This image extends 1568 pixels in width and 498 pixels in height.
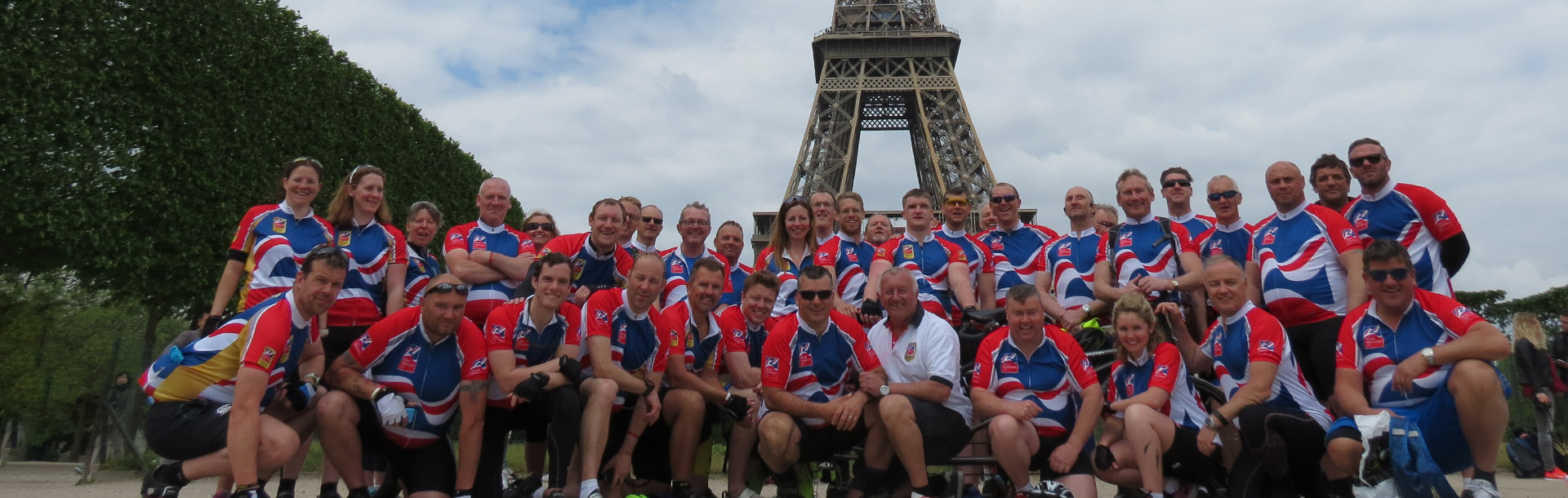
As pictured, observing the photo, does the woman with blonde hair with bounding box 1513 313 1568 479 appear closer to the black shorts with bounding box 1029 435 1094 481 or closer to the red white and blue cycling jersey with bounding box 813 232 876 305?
the black shorts with bounding box 1029 435 1094 481

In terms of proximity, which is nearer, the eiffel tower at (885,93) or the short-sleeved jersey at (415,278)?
the short-sleeved jersey at (415,278)

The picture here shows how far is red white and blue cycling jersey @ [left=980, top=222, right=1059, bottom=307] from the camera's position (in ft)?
20.4

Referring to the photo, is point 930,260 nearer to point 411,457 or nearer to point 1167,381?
point 1167,381

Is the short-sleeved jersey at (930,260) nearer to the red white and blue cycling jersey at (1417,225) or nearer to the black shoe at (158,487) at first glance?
the red white and blue cycling jersey at (1417,225)

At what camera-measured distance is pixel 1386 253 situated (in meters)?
3.97

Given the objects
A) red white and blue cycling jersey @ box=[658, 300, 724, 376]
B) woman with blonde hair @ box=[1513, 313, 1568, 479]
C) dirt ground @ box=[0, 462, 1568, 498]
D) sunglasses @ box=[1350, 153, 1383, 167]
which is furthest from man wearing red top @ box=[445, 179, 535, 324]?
woman with blonde hair @ box=[1513, 313, 1568, 479]

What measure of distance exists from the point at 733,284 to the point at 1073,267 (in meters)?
2.15

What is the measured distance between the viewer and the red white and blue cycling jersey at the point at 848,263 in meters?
6.03


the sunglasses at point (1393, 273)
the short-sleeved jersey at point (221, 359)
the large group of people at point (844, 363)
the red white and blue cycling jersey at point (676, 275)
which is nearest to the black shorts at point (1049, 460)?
the large group of people at point (844, 363)

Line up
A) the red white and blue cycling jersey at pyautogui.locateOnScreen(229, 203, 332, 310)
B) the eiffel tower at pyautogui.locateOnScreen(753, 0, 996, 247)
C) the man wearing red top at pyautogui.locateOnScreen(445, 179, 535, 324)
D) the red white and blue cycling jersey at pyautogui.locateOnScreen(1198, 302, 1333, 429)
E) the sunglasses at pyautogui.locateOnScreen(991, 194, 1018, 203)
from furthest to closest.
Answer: the eiffel tower at pyautogui.locateOnScreen(753, 0, 996, 247), the sunglasses at pyautogui.locateOnScreen(991, 194, 1018, 203), the man wearing red top at pyautogui.locateOnScreen(445, 179, 535, 324), the red white and blue cycling jersey at pyautogui.locateOnScreen(229, 203, 332, 310), the red white and blue cycling jersey at pyautogui.locateOnScreen(1198, 302, 1333, 429)

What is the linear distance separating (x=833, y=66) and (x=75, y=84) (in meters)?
31.5

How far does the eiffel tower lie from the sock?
108 feet

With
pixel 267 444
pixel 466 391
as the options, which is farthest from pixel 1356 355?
pixel 267 444

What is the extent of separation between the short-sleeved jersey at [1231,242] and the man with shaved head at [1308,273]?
0.39 metres
